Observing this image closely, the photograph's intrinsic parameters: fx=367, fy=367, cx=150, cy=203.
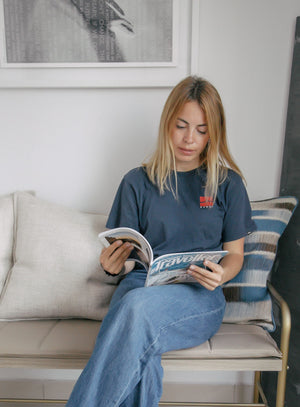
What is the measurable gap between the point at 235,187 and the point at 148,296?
509mm

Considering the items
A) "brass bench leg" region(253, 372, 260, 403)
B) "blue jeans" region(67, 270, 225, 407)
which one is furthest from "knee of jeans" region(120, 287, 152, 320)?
"brass bench leg" region(253, 372, 260, 403)

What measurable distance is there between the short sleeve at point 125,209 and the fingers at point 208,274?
301 mm

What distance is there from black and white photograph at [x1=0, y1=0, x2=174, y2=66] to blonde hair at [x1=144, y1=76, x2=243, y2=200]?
1.16ft

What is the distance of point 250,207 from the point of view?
4.31 feet

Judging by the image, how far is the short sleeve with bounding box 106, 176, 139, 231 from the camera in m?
1.27

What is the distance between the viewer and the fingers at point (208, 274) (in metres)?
1.06

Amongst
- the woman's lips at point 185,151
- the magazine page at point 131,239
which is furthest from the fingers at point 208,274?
the woman's lips at point 185,151

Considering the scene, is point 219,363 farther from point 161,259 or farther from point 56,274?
point 56,274

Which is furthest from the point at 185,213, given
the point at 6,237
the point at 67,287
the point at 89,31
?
the point at 89,31

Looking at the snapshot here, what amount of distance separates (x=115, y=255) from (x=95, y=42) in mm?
893

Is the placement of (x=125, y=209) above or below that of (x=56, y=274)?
above

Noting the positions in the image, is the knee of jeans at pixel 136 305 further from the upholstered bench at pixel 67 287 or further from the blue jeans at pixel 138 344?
the upholstered bench at pixel 67 287

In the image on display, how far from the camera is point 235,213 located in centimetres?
127

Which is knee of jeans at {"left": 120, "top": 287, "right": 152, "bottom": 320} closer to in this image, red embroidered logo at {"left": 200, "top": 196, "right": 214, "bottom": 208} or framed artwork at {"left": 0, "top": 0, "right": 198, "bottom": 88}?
red embroidered logo at {"left": 200, "top": 196, "right": 214, "bottom": 208}
